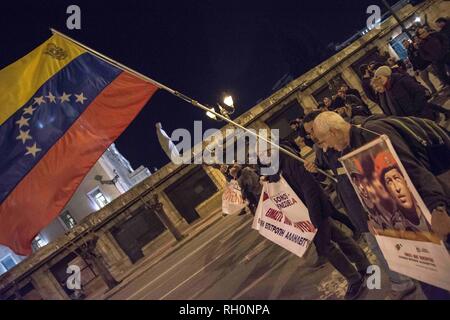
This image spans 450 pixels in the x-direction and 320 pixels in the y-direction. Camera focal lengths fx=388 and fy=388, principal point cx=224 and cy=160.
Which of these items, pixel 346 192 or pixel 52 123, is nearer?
pixel 346 192

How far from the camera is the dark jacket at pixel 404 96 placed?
7.10 m

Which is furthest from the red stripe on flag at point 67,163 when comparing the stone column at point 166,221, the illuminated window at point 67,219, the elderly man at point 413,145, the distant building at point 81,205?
the illuminated window at point 67,219

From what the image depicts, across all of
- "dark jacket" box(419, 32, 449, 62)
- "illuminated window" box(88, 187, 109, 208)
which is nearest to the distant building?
"illuminated window" box(88, 187, 109, 208)

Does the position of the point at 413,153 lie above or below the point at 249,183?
below

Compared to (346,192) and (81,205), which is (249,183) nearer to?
(346,192)

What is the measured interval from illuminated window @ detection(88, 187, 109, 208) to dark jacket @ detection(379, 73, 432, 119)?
135ft

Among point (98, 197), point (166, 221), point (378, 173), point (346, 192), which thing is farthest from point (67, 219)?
point (378, 173)

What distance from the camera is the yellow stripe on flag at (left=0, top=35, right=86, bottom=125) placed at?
5.93m

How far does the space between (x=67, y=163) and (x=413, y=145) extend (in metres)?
4.65

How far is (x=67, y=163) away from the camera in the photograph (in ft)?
18.8

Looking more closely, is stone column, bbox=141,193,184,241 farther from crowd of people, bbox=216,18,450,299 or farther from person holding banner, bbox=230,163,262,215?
crowd of people, bbox=216,18,450,299

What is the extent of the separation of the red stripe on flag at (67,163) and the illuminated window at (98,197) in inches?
1585

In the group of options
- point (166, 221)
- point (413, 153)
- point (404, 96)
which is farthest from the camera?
point (166, 221)
